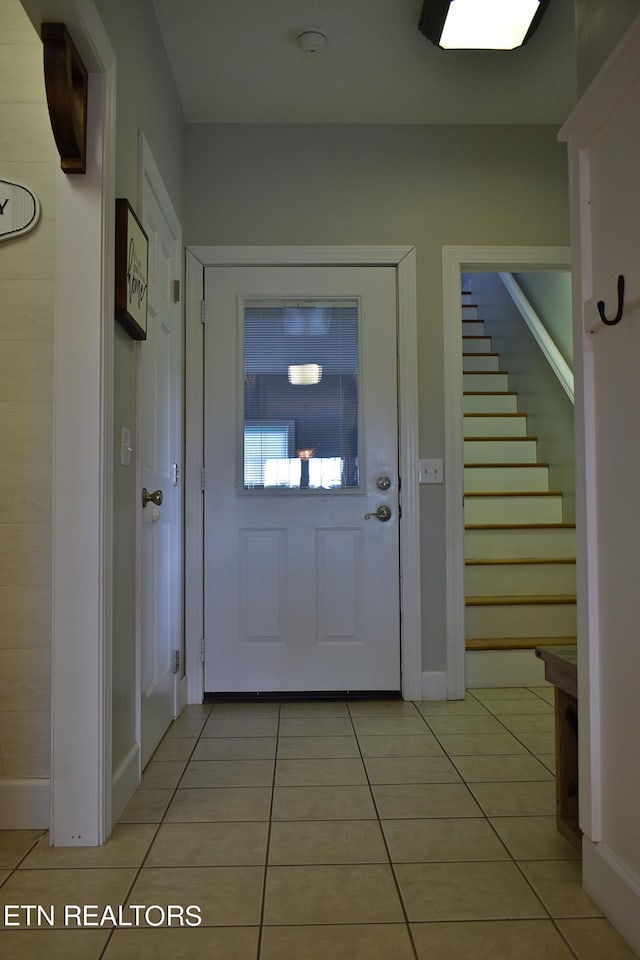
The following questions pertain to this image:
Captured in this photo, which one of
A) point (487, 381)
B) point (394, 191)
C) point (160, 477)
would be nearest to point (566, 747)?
point (160, 477)

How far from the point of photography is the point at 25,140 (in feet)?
6.30

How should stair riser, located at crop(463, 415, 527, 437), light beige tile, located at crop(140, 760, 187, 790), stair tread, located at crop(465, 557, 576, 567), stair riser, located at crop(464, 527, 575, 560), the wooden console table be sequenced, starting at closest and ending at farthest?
the wooden console table < light beige tile, located at crop(140, 760, 187, 790) < stair tread, located at crop(465, 557, 576, 567) < stair riser, located at crop(464, 527, 575, 560) < stair riser, located at crop(463, 415, 527, 437)

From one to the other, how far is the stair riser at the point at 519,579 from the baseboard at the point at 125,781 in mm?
1997

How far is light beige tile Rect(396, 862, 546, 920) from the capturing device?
148 cm

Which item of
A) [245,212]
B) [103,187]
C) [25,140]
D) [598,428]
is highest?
[245,212]

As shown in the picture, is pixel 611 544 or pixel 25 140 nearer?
pixel 611 544

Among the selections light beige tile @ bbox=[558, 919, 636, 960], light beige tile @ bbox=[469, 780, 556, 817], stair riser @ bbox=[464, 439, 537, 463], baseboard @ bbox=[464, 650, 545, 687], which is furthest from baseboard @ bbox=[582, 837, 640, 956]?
stair riser @ bbox=[464, 439, 537, 463]

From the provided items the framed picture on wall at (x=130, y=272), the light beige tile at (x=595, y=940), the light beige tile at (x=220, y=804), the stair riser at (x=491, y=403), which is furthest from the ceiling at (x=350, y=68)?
the light beige tile at (x=595, y=940)

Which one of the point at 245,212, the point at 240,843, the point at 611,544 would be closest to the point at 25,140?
the point at 245,212

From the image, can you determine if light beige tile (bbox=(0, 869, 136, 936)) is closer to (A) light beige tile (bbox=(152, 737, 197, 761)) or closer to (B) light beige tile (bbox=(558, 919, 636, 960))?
(A) light beige tile (bbox=(152, 737, 197, 761))

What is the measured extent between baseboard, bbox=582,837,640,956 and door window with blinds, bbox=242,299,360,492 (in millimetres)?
1867

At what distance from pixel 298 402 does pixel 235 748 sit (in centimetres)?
145

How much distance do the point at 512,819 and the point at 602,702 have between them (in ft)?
2.08

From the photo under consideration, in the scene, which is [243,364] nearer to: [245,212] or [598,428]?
[245,212]
